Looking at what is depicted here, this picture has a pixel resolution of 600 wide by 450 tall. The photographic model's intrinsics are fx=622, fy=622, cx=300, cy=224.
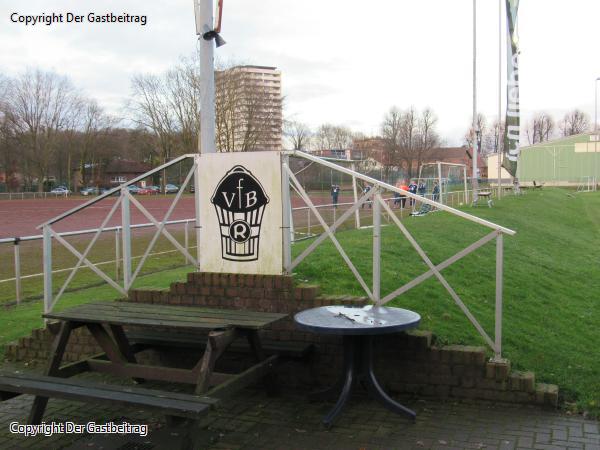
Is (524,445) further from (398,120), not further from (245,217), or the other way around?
(398,120)

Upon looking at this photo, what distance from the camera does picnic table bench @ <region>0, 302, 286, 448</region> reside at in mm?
4043

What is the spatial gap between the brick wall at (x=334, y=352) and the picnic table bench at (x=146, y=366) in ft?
1.16

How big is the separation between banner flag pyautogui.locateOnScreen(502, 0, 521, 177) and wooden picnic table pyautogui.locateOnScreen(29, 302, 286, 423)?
23015 mm

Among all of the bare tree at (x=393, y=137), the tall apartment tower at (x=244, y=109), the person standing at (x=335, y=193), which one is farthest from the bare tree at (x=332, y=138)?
the person standing at (x=335, y=193)

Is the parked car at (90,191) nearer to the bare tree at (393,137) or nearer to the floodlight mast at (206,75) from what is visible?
the bare tree at (393,137)

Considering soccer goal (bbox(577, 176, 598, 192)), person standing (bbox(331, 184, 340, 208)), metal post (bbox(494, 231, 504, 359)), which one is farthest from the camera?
soccer goal (bbox(577, 176, 598, 192))

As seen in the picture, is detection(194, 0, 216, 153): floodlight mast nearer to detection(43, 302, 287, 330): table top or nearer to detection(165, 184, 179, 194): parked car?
detection(165, 184, 179, 194): parked car

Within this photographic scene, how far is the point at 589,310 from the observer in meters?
8.21

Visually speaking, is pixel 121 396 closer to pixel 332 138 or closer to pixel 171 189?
pixel 171 189

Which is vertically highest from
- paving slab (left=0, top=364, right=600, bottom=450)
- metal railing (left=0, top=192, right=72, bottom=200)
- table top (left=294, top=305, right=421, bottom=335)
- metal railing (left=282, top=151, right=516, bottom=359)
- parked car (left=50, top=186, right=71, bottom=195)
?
parked car (left=50, top=186, right=71, bottom=195)

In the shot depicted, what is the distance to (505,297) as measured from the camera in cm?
779

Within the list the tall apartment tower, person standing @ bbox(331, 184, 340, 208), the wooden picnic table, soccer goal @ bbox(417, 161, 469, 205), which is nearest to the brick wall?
the wooden picnic table

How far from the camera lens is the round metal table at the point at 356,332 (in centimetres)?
452

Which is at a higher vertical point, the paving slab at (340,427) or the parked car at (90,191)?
the parked car at (90,191)
